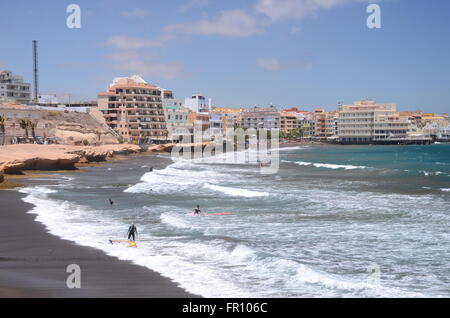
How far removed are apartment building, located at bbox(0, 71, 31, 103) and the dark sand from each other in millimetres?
108854

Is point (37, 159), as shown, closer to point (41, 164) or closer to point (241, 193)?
point (41, 164)

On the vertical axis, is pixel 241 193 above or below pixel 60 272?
below

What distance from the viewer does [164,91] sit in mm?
140625

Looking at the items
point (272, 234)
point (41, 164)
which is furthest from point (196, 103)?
point (272, 234)

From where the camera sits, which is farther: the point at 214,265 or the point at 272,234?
the point at 272,234

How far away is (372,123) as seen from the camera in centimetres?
18325

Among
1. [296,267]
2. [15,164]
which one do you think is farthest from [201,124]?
[296,267]

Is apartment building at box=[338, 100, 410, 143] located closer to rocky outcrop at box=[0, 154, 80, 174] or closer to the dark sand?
rocky outcrop at box=[0, 154, 80, 174]

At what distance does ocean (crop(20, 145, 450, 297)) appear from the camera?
13.2 metres

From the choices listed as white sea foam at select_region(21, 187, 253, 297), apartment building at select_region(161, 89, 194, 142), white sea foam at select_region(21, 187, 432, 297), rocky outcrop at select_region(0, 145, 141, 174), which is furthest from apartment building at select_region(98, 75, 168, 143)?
white sea foam at select_region(21, 187, 432, 297)

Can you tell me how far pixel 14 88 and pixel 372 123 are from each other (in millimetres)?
116145

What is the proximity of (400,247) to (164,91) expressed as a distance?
12686 cm

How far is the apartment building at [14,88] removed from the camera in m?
119
